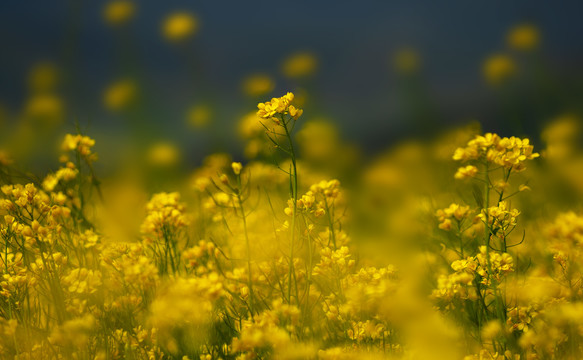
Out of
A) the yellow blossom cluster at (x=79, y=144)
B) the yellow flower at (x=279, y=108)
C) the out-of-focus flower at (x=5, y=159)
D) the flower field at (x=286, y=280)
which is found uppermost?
the out-of-focus flower at (x=5, y=159)

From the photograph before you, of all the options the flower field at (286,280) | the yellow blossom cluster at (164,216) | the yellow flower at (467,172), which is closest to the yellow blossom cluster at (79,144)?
the flower field at (286,280)

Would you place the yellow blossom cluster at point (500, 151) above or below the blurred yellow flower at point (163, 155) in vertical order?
below

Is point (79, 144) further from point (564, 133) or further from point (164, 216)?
point (564, 133)

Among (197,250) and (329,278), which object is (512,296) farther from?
(197,250)

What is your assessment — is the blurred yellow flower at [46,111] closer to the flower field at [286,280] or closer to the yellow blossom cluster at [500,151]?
the flower field at [286,280]

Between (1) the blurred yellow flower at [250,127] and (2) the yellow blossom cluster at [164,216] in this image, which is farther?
(1) the blurred yellow flower at [250,127]

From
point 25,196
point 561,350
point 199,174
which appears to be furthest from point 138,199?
point 561,350

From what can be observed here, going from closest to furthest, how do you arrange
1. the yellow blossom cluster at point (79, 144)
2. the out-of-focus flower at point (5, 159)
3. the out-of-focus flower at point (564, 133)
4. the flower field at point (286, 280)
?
the flower field at point (286, 280)
the yellow blossom cluster at point (79, 144)
the out-of-focus flower at point (5, 159)
the out-of-focus flower at point (564, 133)

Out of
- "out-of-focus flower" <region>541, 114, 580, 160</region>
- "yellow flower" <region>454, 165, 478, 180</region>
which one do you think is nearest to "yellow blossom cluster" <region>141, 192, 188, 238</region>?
"yellow flower" <region>454, 165, 478, 180</region>

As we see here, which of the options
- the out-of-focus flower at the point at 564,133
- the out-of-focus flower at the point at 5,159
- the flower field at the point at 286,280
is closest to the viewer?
the flower field at the point at 286,280
